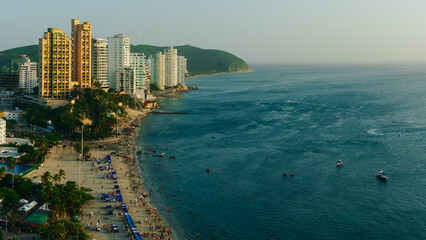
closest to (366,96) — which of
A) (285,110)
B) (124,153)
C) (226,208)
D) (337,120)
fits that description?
(285,110)

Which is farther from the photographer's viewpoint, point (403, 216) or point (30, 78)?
point (30, 78)

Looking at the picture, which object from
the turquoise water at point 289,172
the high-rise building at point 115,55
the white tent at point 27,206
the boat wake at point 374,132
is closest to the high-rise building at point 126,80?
the high-rise building at point 115,55

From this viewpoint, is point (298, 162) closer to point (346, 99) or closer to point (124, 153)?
point (124, 153)

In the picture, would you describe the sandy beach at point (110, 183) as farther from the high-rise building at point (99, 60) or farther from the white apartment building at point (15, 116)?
the high-rise building at point (99, 60)

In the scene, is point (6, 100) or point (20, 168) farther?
point (6, 100)

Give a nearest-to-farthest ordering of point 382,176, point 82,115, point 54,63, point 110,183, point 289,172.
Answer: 1. point 110,183
2. point 382,176
3. point 289,172
4. point 82,115
5. point 54,63

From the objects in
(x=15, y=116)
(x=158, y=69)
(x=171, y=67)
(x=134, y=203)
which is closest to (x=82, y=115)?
(x=15, y=116)

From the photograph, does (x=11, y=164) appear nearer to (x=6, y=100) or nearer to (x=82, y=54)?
(x=82, y=54)
